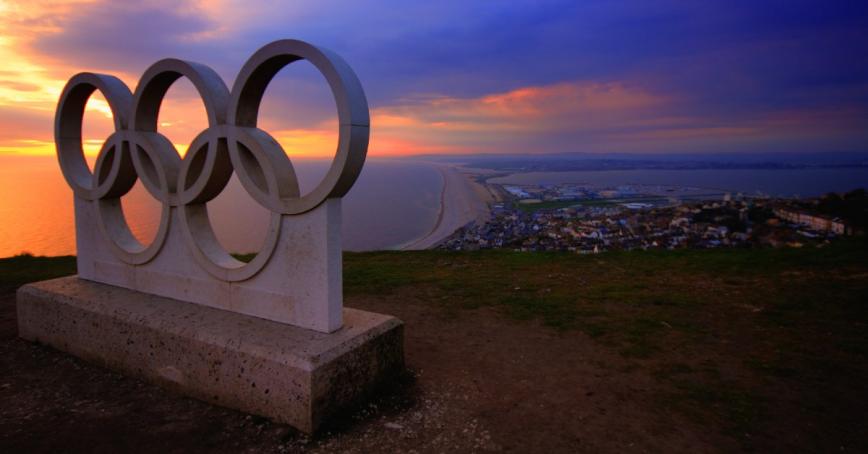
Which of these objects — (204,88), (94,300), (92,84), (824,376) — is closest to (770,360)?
(824,376)

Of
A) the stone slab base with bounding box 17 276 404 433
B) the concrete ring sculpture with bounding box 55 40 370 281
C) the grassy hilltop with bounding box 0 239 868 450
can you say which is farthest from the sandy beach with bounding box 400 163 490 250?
the stone slab base with bounding box 17 276 404 433

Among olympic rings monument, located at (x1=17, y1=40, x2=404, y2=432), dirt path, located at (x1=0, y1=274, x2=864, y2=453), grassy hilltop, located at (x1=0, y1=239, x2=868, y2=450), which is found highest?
olympic rings monument, located at (x1=17, y1=40, x2=404, y2=432)

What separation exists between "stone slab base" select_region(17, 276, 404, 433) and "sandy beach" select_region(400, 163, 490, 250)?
12425mm

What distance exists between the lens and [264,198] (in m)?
5.48

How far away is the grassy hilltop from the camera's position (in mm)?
5000

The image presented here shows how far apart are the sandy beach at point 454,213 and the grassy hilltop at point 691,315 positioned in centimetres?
713

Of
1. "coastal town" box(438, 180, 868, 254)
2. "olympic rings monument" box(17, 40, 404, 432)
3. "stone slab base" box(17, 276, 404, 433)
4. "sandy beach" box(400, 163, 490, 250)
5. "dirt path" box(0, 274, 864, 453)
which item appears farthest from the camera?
"sandy beach" box(400, 163, 490, 250)

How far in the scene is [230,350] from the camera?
196 inches

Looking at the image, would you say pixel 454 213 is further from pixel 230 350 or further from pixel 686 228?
pixel 230 350

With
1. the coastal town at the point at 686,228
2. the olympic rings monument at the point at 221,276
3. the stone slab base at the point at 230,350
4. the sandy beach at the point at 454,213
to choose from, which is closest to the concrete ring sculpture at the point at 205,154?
the olympic rings monument at the point at 221,276

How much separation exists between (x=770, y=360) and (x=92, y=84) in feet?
30.8

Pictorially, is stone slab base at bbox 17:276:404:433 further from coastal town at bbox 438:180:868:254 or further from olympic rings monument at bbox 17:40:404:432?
coastal town at bbox 438:180:868:254

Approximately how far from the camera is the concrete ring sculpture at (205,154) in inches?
193

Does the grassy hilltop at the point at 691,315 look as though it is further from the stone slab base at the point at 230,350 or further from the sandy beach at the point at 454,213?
the sandy beach at the point at 454,213
